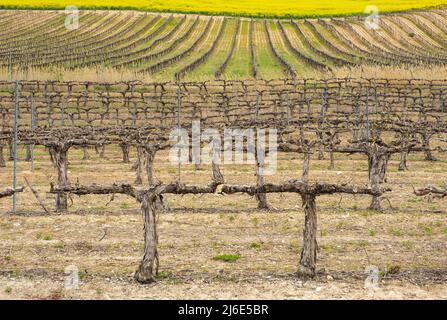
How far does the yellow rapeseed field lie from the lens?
74.7 meters

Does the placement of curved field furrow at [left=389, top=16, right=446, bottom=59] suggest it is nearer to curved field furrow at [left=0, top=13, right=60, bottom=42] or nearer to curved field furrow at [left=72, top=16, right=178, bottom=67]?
curved field furrow at [left=72, top=16, right=178, bottom=67]

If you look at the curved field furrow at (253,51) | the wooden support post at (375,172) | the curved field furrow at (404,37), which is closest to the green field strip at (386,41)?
the curved field furrow at (404,37)

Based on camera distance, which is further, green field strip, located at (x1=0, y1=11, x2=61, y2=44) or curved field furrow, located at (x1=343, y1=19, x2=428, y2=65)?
green field strip, located at (x1=0, y1=11, x2=61, y2=44)

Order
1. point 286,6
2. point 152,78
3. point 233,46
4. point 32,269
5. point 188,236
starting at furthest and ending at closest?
point 286,6, point 233,46, point 152,78, point 188,236, point 32,269

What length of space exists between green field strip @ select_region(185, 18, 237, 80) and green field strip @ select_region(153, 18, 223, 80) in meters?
0.73

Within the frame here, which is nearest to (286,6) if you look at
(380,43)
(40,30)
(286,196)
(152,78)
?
(380,43)

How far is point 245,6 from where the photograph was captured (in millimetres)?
79812

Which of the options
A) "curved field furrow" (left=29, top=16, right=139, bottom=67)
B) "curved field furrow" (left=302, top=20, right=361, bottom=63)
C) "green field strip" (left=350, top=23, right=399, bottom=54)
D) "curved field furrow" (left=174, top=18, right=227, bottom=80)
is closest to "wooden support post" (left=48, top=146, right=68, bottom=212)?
"curved field furrow" (left=174, top=18, right=227, bottom=80)

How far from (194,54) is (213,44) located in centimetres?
422

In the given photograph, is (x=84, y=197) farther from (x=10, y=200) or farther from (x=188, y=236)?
(x=188, y=236)

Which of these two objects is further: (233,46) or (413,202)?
(233,46)

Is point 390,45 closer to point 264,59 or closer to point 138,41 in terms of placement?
point 264,59

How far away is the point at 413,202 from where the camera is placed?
60.1 feet

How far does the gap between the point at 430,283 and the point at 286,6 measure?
235 ft
